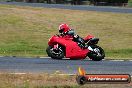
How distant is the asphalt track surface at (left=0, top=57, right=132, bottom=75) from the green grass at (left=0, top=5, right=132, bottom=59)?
4.42 m

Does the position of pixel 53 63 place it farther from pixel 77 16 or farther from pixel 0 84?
pixel 77 16

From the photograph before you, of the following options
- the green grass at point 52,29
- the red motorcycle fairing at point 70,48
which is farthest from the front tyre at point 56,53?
the green grass at point 52,29

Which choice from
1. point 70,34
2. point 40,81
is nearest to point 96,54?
point 70,34

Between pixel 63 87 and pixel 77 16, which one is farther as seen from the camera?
pixel 77 16

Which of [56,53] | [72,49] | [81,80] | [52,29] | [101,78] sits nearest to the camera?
[101,78]

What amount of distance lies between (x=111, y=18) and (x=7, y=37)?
14707 mm

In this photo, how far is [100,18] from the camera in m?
42.8

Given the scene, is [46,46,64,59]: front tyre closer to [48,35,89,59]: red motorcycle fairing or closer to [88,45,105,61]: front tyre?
[48,35,89,59]: red motorcycle fairing

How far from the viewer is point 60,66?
56.2ft

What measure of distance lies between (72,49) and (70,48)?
0.10 meters

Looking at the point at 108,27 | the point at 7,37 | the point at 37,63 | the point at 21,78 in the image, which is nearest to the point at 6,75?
the point at 21,78

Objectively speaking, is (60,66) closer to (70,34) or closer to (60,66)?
(60,66)

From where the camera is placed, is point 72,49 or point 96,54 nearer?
point 96,54

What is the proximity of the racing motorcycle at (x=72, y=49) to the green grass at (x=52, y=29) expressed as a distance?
9.16 ft
